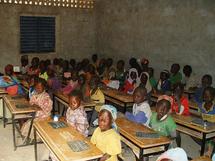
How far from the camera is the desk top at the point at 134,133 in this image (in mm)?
3844

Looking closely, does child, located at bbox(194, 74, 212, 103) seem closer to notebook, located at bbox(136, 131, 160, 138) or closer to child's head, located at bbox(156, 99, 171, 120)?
child's head, located at bbox(156, 99, 171, 120)

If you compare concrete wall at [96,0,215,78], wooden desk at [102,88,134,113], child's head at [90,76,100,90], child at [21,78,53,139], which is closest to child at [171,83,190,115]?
wooden desk at [102,88,134,113]

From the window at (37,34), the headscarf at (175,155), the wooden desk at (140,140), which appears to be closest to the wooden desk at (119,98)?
the wooden desk at (140,140)

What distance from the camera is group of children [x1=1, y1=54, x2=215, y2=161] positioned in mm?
3840

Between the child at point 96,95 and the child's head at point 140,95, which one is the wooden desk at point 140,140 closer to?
the child's head at point 140,95

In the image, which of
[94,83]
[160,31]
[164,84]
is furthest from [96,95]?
[160,31]

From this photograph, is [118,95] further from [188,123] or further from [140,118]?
[188,123]

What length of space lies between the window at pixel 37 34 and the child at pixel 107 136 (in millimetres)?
7628

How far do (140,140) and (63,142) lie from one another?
101 cm

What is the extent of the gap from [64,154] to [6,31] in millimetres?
7914

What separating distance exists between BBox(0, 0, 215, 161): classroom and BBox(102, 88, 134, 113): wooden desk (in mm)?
23

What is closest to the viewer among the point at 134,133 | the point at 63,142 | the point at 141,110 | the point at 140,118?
the point at 63,142

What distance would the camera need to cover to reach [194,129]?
478cm

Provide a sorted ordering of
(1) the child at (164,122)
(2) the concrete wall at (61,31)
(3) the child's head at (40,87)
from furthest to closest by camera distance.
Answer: (2) the concrete wall at (61,31)
(3) the child's head at (40,87)
(1) the child at (164,122)
